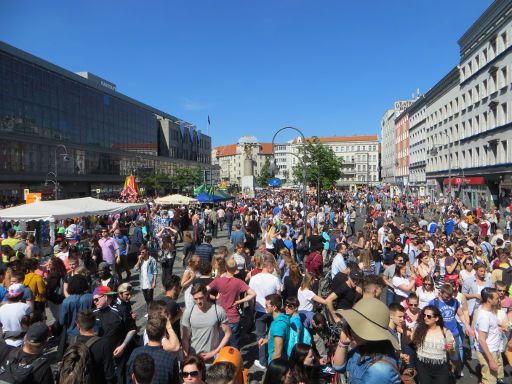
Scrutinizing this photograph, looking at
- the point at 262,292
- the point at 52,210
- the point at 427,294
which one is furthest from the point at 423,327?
the point at 52,210

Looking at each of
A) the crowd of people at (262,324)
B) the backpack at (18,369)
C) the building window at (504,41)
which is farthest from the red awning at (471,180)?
the backpack at (18,369)

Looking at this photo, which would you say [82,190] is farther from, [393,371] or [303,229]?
[393,371]

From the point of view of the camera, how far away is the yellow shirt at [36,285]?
24.6 feet

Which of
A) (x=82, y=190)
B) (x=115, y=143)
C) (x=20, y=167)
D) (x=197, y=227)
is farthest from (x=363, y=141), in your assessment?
(x=197, y=227)

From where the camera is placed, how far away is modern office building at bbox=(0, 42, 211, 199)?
145 feet

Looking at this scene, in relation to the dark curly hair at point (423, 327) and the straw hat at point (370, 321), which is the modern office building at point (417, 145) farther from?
the straw hat at point (370, 321)

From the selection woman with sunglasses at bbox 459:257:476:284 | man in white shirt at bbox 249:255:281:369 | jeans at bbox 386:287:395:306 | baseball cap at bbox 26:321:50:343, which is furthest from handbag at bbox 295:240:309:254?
baseball cap at bbox 26:321:50:343

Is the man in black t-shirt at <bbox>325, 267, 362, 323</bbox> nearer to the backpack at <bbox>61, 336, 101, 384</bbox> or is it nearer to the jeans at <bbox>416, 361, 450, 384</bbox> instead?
the jeans at <bbox>416, 361, 450, 384</bbox>

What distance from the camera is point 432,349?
490 centimetres

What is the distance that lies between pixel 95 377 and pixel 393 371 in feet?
9.67

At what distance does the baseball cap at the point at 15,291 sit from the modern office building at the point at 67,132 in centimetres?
2527

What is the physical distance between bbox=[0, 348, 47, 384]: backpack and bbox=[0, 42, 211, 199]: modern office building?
28.0 meters

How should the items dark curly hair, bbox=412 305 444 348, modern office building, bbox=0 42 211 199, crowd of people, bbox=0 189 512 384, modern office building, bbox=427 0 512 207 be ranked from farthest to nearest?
1. modern office building, bbox=0 42 211 199
2. modern office building, bbox=427 0 512 207
3. dark curly hair, bbox=412 305 444 348
4. crowd of people, bbox=0 189 512 384

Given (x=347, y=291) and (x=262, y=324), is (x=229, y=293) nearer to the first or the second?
(x=262, y=324)
